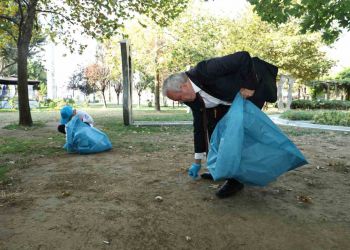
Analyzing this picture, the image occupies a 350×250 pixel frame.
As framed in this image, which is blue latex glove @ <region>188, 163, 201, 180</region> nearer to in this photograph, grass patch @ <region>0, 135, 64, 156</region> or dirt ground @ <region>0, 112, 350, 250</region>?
dirt ground @ <region>0, 112, 350, 250</region>

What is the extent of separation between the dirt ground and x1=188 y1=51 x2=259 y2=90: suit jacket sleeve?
48.8 inches

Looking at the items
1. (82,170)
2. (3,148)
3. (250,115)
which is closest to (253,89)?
(250,115)

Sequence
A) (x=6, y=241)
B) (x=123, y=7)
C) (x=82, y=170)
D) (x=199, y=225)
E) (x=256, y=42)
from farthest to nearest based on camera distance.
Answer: (x=256, y=42), (x=123, y=7), (x=82, y=170), (x=199, y=225), (x=6, y=241)

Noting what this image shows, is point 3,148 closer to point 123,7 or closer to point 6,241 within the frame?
point 6,241

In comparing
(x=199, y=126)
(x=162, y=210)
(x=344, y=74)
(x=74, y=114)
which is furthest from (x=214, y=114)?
(x=344, y=74)

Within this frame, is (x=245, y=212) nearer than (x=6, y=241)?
No

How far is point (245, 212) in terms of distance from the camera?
3.14 metres

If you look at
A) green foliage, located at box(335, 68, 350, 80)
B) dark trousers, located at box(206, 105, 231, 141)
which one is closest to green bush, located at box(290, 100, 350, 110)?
green foliage, located at box(335, 68, 350, 80)

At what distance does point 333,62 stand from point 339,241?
2686cm

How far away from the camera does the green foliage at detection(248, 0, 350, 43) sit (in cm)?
607

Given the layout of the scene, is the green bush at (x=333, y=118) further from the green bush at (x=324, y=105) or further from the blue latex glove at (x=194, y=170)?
the green bush at (x=324, y=105)

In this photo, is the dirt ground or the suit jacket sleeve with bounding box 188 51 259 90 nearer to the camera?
the dirt ground

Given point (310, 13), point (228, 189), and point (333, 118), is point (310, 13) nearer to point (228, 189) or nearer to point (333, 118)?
point (228, 189)

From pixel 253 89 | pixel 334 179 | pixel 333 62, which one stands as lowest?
pixel 334 179
